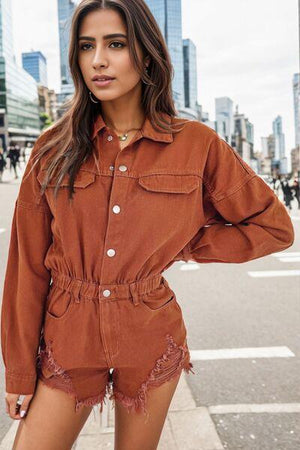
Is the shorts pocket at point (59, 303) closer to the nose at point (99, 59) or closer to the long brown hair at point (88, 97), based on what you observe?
the long brown hair at point (88, 97)

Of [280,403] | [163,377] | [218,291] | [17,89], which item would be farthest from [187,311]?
[17,89]

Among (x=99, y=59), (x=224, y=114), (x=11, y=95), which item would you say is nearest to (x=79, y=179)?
(x=99, y=59)

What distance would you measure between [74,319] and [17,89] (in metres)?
119

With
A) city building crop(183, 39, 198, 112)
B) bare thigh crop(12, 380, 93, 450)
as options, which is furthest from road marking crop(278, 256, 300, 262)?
city building crop(183, 39, 198, 112)

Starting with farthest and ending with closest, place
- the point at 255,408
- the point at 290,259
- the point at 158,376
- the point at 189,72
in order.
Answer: the point at 189,72 < the point at 290,259 < the point at 255,408 < the point at 158,376

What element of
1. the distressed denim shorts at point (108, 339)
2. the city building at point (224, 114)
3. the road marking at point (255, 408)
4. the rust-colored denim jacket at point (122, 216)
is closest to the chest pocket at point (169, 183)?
the rust-colored denim jacket at point (122, 216)

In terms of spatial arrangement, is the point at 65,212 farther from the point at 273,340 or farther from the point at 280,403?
the point at 273,340

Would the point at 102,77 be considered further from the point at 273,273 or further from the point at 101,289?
the point at 273,273

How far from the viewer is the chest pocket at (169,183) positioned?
1.55 metres

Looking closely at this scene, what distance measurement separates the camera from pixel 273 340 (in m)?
4.91

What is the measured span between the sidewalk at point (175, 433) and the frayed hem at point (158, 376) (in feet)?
3.70

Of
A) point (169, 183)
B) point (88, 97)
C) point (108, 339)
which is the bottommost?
point (108, 339)

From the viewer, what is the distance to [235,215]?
68.4 inches

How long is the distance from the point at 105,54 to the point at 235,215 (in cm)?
72
